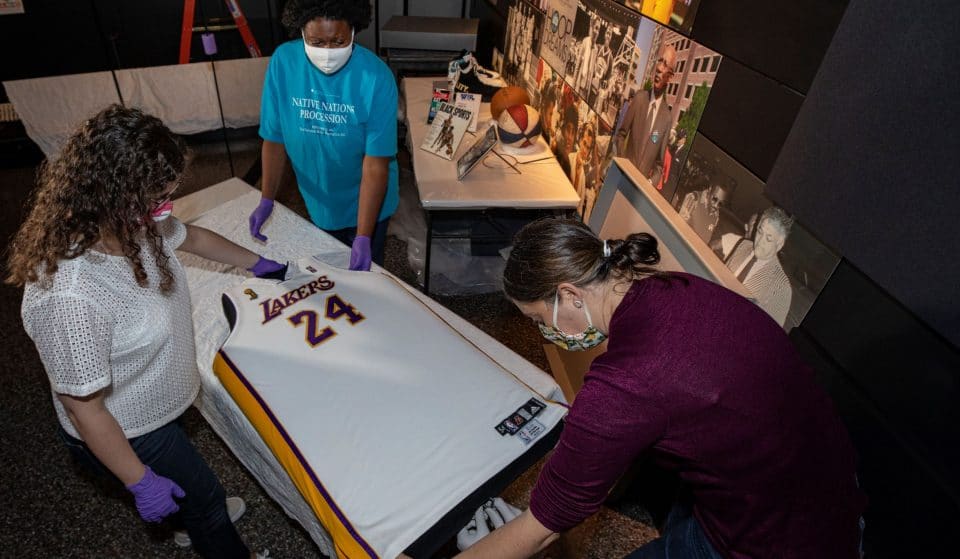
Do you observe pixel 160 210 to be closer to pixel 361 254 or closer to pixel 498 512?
pixel 361 254

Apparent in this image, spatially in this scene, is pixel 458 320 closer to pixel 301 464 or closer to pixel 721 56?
pixel 301 464

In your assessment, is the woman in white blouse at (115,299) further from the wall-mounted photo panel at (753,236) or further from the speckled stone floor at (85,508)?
the wall-mounted photo panel at (753,236)

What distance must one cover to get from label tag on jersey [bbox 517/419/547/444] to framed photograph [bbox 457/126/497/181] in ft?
4.45

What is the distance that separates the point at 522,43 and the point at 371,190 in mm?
1726

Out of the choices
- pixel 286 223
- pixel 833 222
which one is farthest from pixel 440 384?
pixel 286 223

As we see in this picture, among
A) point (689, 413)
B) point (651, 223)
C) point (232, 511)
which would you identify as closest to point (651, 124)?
point (651, 223)

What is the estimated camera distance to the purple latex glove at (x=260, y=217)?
1.95m

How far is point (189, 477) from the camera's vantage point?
123 cm

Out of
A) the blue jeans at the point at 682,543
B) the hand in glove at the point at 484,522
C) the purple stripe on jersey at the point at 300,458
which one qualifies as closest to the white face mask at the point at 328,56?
the purple stripe on jersey at the point at 300,458

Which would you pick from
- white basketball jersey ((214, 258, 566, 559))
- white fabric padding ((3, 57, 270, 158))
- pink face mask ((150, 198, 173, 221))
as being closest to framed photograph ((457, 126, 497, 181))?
white basketball jersey ((214, 258, 566, 559))

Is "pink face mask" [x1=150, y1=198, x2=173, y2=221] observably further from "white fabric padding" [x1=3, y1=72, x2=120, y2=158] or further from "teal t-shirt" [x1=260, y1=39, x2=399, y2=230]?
"white fabric padding" [x1=3, y1=72, x2=120, y2=158]

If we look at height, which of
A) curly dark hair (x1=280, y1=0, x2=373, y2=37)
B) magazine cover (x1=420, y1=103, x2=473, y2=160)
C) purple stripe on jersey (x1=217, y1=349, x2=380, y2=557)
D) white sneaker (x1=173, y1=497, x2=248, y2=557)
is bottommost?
white sneaker (x1=173, y1=497, x2=248, y2=557)

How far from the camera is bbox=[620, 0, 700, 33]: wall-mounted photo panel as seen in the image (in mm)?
1495

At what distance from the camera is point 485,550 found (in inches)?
38.6
